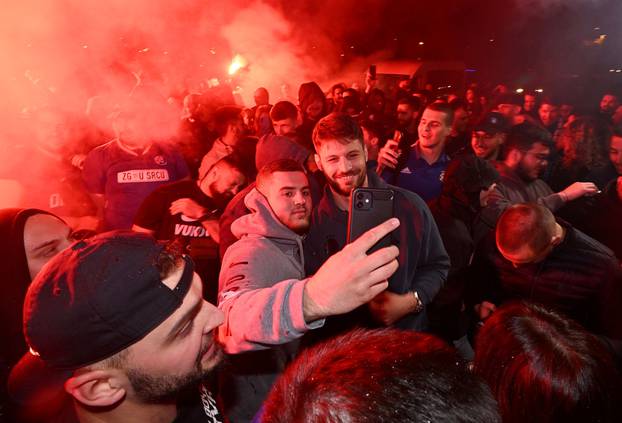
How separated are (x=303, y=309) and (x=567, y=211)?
3690 millimetres

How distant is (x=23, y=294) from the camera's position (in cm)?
201

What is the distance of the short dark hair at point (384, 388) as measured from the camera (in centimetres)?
82

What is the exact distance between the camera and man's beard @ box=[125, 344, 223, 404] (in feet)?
4.20

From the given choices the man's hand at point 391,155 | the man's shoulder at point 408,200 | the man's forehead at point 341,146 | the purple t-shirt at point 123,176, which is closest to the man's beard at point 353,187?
the man's forehead at point 341,146

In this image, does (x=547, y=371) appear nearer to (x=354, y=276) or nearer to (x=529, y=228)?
(x=354, y=276)

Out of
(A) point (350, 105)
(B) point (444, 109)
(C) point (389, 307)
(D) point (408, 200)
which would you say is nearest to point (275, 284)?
(C) point (389, 307)

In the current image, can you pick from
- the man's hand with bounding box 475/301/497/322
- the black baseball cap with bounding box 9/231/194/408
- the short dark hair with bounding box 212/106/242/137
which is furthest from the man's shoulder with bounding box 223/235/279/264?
the short dark hair with bounding box 212/106/242/137

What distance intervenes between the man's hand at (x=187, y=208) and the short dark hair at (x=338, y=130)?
1233 mm

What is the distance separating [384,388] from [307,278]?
1.96ft

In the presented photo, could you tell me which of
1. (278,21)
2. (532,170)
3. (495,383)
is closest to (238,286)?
(495,383)

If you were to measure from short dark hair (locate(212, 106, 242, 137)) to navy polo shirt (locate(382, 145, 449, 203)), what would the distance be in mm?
2046

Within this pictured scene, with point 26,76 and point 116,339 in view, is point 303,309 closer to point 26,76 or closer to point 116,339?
point 116,339

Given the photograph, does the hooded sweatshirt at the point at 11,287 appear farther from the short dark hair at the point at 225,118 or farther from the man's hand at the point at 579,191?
the man's hand at the point at 579,191

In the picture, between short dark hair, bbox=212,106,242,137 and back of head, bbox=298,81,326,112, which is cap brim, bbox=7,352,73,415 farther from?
back of head, bbox=298,81,326,112
